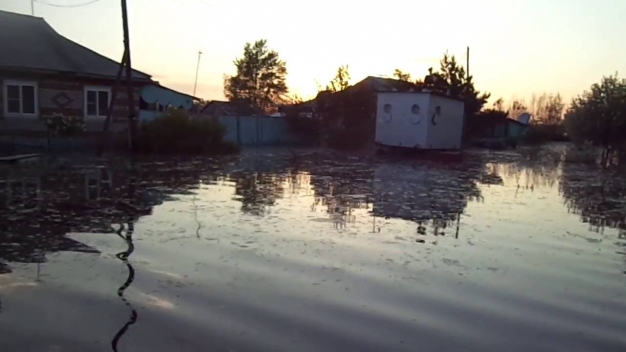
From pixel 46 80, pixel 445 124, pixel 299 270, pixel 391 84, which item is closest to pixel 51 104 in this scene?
pixel 46 80

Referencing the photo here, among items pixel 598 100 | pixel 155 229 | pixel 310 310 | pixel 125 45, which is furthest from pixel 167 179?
pixel 598 100

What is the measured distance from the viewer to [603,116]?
32.9 m

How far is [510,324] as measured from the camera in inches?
224

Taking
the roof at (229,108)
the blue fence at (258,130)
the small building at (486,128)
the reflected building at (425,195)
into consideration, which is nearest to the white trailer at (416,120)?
the reflected building at (425,195)

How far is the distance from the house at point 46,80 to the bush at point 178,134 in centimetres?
325

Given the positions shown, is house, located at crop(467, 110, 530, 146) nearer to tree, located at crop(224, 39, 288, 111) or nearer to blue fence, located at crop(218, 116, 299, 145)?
blue fence, located at crop(218, 116, 299, 145)

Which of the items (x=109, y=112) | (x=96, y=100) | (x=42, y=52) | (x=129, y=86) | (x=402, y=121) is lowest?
(x=109, y=112)

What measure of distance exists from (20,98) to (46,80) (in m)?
1.40

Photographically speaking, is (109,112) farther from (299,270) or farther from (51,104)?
(299,270)

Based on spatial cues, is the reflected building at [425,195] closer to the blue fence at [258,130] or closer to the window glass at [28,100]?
the window glass at [28,100]

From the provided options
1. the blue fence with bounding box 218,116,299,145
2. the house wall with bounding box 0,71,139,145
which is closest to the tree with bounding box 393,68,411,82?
the blue fence with bounding box 218,116,299,145

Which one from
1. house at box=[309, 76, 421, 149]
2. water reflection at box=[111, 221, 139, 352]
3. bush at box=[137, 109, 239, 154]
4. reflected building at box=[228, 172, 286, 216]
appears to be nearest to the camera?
water reflection at box=[111, 221, 139, 352]

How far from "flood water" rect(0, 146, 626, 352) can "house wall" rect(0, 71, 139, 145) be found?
14.2 m

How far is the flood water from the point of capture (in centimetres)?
519
